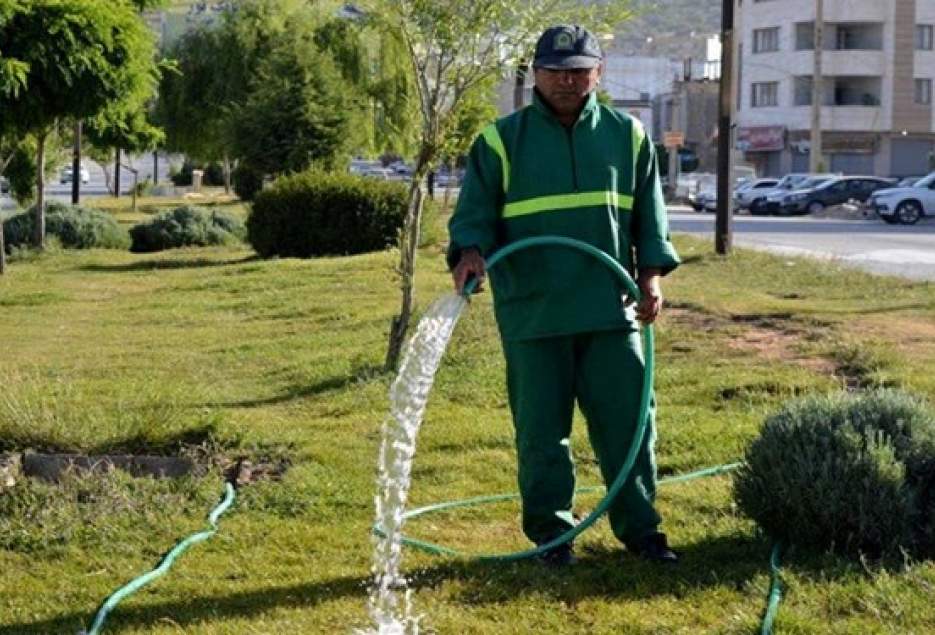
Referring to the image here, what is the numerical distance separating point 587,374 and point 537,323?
29 cm

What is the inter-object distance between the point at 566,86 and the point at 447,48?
5548 mm

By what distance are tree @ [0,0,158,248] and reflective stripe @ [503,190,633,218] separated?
49.4 feet

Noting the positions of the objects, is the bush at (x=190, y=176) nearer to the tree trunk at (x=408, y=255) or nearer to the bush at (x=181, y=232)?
the bush at (x=181, y=232)

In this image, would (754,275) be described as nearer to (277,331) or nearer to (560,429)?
(277,331)

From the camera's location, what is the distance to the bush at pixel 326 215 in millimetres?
24422

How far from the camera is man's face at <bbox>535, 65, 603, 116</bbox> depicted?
555 cm

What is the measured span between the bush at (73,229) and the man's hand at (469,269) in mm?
24109

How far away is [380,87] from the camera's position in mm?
36844

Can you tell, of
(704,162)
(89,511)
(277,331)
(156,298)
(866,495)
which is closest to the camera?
(866,495)

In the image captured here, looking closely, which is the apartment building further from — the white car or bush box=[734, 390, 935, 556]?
bush box=[734, 390, 935, 556]

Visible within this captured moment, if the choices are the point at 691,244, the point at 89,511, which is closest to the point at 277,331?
the point at 89,511

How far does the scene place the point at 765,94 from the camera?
82500mm

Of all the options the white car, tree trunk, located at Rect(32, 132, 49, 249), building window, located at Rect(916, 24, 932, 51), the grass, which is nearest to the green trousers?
the grass

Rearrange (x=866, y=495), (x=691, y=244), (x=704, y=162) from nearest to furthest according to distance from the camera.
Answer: (x=866, y=495) < (x=691, y=244) < (x=704, y=162)
